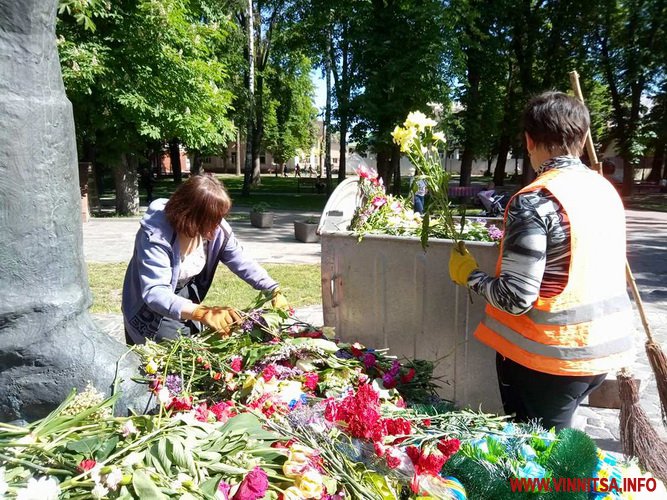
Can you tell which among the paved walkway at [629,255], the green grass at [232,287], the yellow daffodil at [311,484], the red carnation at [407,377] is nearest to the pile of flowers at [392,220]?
the red carnation at [407,377]

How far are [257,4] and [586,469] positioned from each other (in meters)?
27.0

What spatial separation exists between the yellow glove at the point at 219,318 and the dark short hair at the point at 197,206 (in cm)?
51

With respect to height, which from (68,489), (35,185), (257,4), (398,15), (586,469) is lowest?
(586,469)

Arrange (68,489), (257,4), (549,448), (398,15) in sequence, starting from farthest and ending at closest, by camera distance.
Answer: (257,4) < (398,15) < (549,448) < (68,489)

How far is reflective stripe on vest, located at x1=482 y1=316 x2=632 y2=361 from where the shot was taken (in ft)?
6.21

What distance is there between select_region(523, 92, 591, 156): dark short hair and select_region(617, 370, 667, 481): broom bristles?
42.1 inches

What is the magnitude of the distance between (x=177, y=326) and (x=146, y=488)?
5.19 feet

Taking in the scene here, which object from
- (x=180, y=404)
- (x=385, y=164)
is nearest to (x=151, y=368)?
(x=180, y=404)

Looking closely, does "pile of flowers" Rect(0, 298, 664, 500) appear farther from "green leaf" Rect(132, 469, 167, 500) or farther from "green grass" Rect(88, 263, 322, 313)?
"green grass" Rect(88, 263, 322, 313)

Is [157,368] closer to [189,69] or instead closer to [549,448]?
[549,448]

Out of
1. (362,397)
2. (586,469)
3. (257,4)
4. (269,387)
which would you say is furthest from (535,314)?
(257,4)

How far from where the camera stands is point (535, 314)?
1924 mm

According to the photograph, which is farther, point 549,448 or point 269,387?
point 269,387

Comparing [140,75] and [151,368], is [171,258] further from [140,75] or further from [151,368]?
[140,75]
